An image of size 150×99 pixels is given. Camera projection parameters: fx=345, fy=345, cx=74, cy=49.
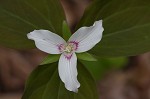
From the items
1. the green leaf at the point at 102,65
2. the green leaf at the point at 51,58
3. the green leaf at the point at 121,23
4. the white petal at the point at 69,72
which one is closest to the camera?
the white petal at the point at 69,72

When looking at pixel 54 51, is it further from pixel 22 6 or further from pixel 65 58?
pixel 22 6

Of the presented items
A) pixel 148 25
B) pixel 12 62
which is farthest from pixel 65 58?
pixel 12 62

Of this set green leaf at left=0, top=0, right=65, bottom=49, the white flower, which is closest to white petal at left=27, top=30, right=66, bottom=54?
the white flower

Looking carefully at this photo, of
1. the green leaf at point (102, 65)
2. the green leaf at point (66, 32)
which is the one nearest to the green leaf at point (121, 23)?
the green leaf at point (66, 32)

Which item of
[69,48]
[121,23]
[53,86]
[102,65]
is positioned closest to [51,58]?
[69,48]

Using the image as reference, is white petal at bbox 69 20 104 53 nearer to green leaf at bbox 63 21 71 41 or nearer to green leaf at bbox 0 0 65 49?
green leaf at bbox 63 21 71 41

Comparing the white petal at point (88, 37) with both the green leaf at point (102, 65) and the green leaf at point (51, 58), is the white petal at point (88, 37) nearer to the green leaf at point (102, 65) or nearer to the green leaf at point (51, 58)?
the green leaf at point (51, 58)
